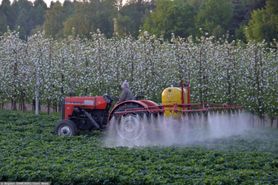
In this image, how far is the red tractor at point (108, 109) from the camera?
1316 cm

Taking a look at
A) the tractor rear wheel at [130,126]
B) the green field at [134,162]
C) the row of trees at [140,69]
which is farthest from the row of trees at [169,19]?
the green field at [134,162]

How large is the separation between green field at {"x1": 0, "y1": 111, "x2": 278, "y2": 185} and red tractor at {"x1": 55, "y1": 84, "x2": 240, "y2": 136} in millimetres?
731

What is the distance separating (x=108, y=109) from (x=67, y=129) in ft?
3.72

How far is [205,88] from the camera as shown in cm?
2066

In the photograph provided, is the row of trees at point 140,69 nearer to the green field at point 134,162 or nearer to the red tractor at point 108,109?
the red tractor at point 108,109

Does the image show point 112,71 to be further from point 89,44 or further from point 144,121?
point 144,121

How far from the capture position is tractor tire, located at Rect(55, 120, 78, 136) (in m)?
14.1

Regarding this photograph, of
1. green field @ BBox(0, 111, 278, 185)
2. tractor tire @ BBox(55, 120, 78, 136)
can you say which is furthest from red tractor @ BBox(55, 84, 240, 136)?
green field @ BBox(0, 111, 278, 185)

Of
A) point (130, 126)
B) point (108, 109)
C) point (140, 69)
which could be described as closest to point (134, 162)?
point (130, 126)

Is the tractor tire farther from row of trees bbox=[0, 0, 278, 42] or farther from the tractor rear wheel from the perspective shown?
row of trees bbox=[0, 0, 278, 42]

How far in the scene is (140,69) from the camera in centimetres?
2189

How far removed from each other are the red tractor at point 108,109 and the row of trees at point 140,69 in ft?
18.4

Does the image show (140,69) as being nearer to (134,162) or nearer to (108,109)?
(108,109)

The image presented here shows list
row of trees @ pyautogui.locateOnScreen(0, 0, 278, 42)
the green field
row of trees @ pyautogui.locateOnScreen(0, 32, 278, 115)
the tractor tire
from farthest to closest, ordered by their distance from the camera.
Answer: row of trees @ pyautogui.locateOnScreen(0, 0, 278, 42) → row of trees @ pyautogui.locateOnScreen(0, 32, 278, 115) → the tractor tire → the green field
